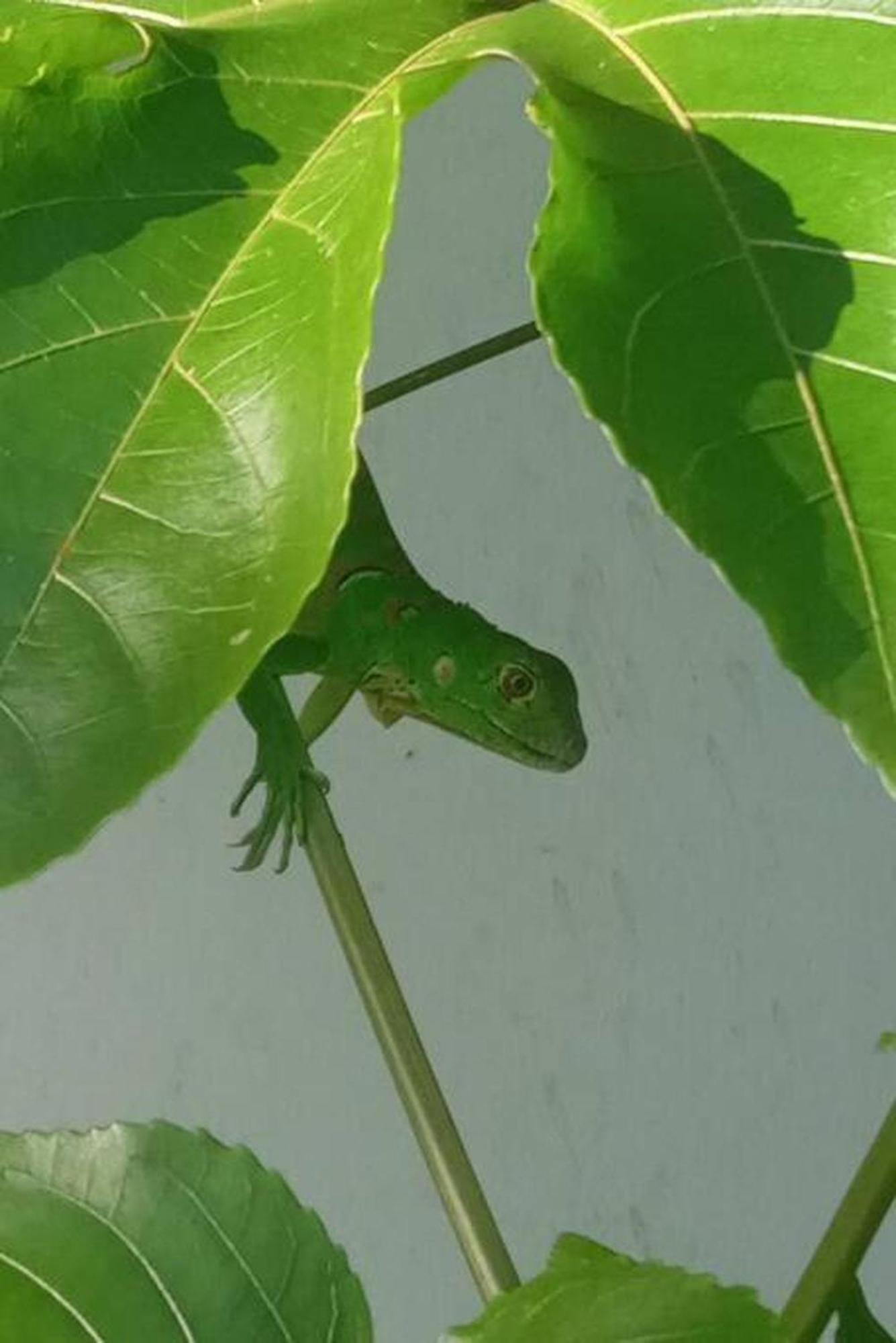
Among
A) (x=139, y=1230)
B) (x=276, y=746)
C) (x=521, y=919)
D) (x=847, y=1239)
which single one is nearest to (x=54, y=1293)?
(x=139, y=1230)

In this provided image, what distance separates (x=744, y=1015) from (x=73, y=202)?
34.4 inches

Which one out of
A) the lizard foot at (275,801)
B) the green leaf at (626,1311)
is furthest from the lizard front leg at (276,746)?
the green leaf at (626,1311)

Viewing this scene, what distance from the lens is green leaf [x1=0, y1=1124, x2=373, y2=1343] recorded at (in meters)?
0.39

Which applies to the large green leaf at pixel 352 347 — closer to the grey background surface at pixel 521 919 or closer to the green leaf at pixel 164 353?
the green leaf at pixel 164 353

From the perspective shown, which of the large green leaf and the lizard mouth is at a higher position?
the large green leaf

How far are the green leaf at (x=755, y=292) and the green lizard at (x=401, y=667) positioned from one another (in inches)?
15.1

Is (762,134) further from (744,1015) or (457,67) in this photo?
(744,1015)

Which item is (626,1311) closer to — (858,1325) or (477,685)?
(858,1325)

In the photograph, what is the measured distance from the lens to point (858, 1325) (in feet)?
1.48

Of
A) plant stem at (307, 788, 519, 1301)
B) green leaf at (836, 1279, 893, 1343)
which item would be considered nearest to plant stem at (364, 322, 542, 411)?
plant stem at (307, 788, 519, 1301)

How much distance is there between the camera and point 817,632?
10.4 inches

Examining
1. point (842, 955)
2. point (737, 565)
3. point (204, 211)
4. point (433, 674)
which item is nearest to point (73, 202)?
point (204, 211)

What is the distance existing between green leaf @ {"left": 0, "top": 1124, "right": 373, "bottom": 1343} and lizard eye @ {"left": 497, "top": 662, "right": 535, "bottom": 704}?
1.10ft

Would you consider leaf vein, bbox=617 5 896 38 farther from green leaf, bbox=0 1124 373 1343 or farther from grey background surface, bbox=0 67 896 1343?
grey background surface, bbox=0 67 896 1343
